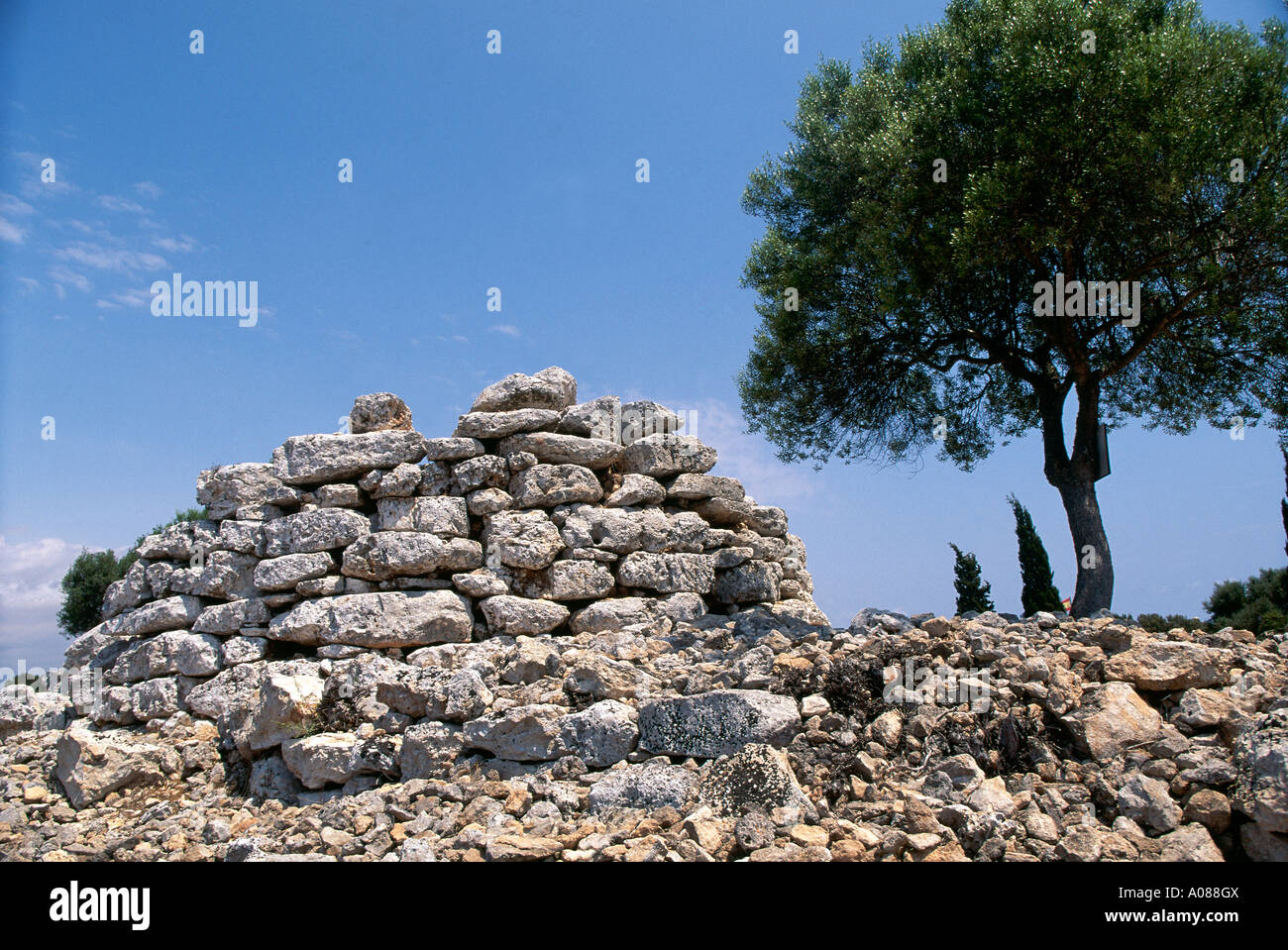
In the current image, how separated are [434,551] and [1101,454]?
10.1 m

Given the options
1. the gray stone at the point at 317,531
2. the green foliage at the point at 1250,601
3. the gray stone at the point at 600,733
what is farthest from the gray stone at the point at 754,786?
the green foliage at the point at 1250,601

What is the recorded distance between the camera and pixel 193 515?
19.8 m

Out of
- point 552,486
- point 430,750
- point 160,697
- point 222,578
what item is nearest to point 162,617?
point 222,578

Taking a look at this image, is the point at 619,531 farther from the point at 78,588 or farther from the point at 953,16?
the point at 78,588

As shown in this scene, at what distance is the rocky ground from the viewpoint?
497 cm

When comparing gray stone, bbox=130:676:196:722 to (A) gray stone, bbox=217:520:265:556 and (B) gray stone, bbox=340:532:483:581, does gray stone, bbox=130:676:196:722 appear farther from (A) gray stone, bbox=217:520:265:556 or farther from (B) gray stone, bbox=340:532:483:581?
(B) gray stone, bbox=340:532:483:581

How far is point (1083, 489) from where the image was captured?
1252 cm

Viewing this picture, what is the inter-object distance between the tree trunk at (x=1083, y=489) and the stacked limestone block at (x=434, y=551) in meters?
4.60

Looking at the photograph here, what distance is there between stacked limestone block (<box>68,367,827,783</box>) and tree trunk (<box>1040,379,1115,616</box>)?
4.60 m

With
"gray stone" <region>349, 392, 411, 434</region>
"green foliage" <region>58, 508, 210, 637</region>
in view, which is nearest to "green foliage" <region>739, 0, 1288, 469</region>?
"gray stone" <region>349, 392, 411, 434</region>
